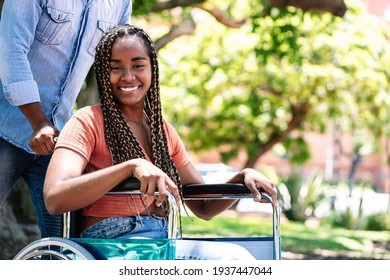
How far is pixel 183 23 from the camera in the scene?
1098 cm

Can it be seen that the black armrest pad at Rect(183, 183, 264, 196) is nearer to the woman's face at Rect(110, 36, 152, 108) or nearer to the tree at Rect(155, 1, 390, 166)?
the woman's face at Rect(110, 36, 152, 108)

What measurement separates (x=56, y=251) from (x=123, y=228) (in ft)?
0.83

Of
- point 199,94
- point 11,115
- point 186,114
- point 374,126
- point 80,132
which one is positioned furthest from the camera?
point 374,126

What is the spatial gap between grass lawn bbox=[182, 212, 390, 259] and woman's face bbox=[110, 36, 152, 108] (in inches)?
247

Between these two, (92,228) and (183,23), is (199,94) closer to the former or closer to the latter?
(183,23)

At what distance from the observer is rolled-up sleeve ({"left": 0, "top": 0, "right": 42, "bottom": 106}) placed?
2.83 meters

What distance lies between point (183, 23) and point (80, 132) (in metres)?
8.48

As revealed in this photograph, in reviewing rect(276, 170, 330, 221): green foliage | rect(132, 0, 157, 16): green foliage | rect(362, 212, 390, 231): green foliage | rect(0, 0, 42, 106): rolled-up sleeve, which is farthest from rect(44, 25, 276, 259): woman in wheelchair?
rect(276, 170, 330, 221): green foliage

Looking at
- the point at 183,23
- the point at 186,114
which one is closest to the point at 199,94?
the point at 186,114

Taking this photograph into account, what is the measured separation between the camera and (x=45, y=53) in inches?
119

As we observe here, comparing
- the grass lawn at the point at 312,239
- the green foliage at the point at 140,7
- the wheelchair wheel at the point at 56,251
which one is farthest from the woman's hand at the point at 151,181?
the grass lawn at the point at 312,239

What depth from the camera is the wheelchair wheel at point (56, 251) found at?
96.0 inches

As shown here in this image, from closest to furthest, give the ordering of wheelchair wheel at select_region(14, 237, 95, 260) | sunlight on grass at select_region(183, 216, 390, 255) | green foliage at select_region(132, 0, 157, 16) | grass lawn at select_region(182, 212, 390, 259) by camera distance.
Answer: wheelchair wheel at select_region(14, 237, 95, 260), green foliage at select_region(132, 0, 157, 16), grass lawn at select_region(182, 212, 390, 259), sunlight on grass at select_region(183, 216, 390, 255)

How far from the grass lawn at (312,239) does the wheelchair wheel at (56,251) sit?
648 cm
